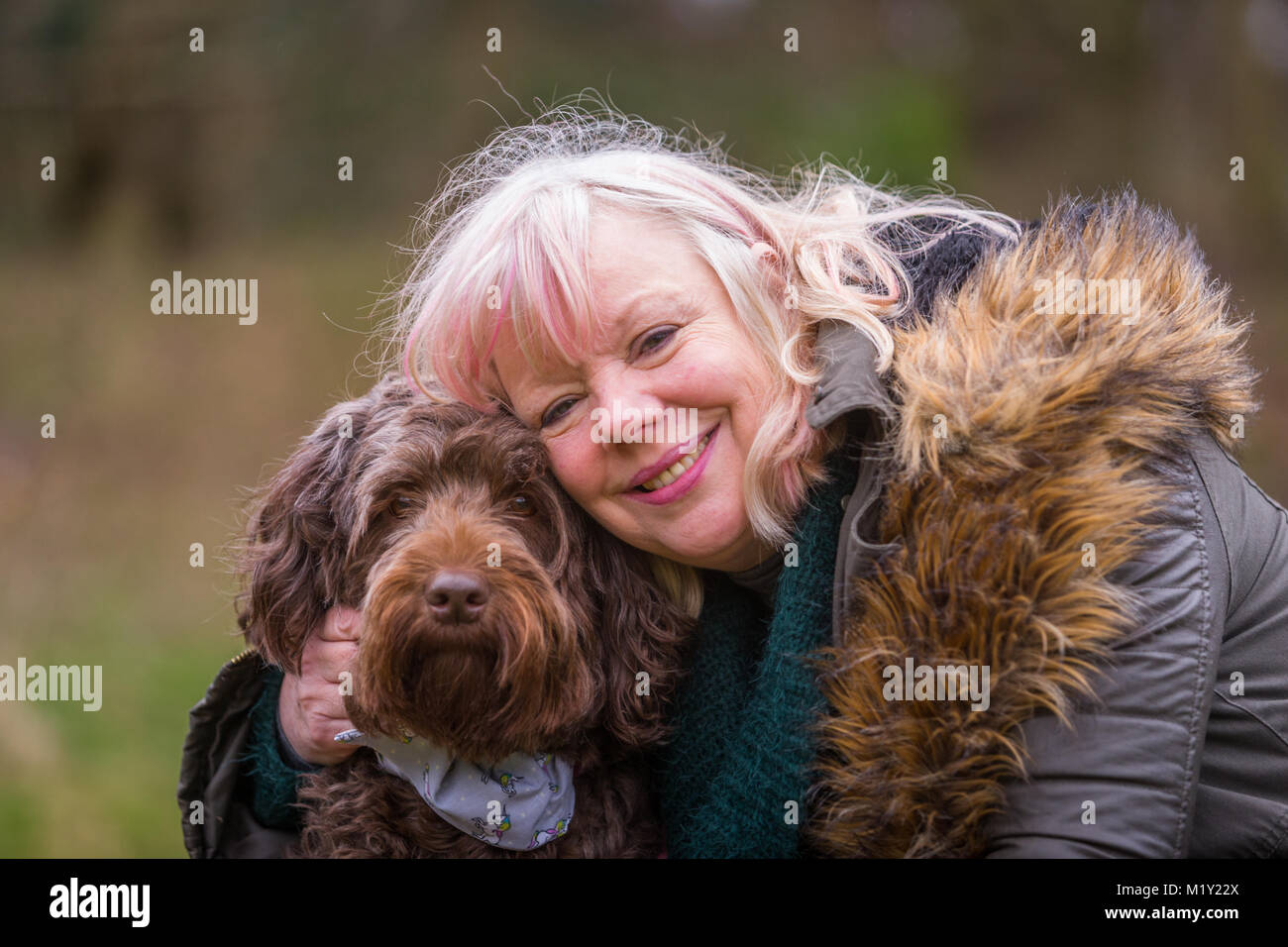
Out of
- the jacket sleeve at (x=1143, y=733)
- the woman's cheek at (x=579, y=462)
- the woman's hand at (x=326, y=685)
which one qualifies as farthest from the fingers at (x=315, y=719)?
the jacket sleeve at (x=1143, y=733)

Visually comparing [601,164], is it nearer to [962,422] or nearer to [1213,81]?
[962,422]

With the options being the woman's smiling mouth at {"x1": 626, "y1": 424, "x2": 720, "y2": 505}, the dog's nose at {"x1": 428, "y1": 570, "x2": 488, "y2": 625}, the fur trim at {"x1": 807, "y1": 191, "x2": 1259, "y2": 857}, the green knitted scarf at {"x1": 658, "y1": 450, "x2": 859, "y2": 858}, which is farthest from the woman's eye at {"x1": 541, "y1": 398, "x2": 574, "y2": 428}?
the fur trim at {"x1": 807, "y1": 191, "x2": 1259, "y2": 857}

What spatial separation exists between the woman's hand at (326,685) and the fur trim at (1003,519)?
1.06m

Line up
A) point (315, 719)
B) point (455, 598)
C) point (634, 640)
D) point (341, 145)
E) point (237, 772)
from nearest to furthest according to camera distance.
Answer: point (455, 598)
point (634, 640)
point (315, 719)
point (237, 772)
point (341, 145)

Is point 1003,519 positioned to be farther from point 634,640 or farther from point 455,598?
point 455,598

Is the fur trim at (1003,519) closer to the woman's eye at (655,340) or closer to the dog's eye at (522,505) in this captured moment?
the woman's eye at (655,340)

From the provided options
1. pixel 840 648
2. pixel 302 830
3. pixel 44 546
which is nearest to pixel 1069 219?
pixel 840 648

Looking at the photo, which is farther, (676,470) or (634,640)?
(634,640)

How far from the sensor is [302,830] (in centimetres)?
274

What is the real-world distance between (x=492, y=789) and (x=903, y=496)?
1.04m

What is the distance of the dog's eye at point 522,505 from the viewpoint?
2.52m

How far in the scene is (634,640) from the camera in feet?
8.28

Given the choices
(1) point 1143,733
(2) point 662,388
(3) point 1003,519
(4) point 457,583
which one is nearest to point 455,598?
(4) point 457,583

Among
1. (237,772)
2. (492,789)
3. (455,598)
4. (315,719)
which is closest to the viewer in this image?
(455,598)
